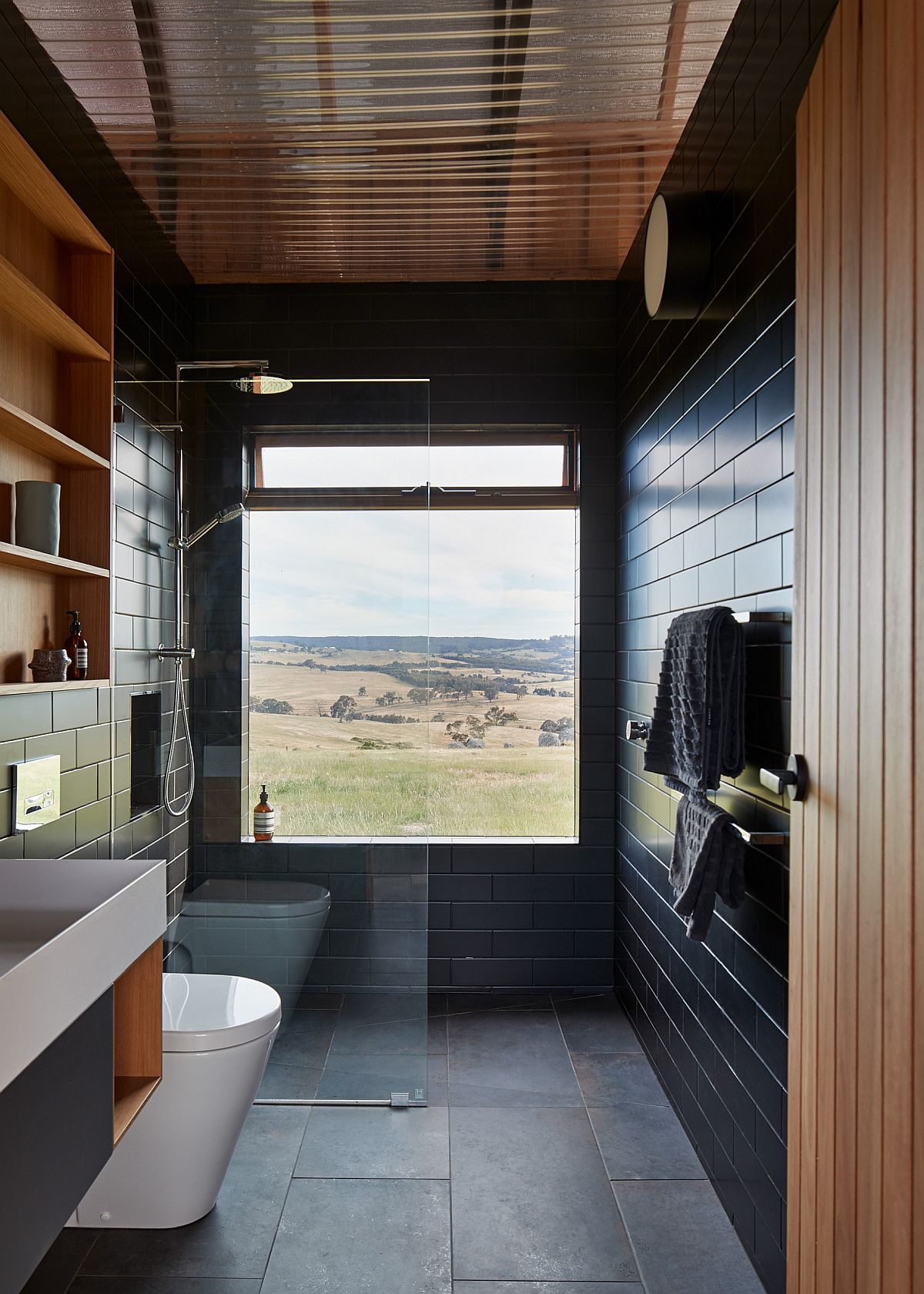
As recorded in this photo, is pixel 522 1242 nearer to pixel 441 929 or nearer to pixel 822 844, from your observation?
pixel 822 844

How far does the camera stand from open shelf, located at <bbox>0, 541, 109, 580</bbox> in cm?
182

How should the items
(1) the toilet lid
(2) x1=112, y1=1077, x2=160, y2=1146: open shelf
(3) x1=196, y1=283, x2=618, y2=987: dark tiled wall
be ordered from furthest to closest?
(3) x1=196, y1=283, x2=618, y2=987: dark tiled wall → (1) the toilet lid → (2) x1=112, y1=1077, x2=160, y2=1146: open shelf

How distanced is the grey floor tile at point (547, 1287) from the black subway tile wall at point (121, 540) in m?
1.34

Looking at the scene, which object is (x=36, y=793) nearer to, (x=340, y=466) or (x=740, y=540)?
(x=340, y=466)

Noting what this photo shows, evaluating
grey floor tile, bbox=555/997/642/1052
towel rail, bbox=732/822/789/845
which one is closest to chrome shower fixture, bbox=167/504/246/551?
towel rail, bbox=732/822/789/845

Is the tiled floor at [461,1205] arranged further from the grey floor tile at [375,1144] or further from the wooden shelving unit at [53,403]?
the wooden shelving unit at [53,403]

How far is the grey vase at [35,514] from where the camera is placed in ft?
6.57

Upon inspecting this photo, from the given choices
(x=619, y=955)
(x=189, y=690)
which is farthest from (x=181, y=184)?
(x=619, y=955)

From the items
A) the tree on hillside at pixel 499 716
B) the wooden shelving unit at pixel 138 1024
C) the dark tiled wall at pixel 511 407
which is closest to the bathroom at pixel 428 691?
the wooden shelving unit at pixel 138 1024

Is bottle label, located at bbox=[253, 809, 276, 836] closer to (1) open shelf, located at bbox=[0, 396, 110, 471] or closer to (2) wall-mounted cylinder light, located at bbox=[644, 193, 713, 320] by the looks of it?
(1) open shelf, located at bbox=[0, 396, 110, 471]

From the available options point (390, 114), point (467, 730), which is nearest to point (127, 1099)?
point (467, 730)

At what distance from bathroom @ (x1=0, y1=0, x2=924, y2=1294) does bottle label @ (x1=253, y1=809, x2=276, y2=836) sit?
4 centimetres

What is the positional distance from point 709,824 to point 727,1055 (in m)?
0.61

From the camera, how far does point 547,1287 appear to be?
192 centimetres
